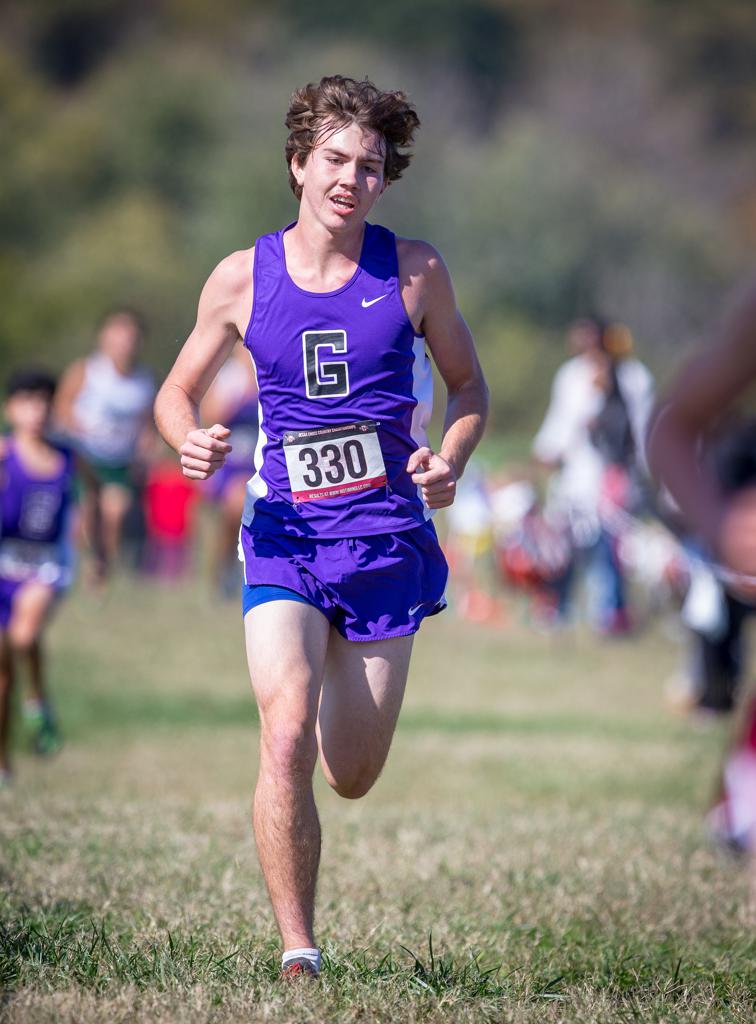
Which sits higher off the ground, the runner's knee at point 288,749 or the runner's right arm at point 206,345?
the runner's right arm at point 206,345

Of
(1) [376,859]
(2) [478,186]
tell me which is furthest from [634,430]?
(2) [478,186]

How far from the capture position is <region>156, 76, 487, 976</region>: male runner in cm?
425

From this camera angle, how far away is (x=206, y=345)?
14.4 ft

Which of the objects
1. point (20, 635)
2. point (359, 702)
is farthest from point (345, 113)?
point (20, 635)

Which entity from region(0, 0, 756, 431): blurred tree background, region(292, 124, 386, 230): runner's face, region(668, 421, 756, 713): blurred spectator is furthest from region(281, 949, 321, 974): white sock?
region(0, 0, 756, 431): blurred tree background

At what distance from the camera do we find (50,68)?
76562 mm

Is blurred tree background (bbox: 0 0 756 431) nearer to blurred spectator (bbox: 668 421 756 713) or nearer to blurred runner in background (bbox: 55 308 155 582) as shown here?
blurred runner in background (bbox: 55 308 155 582)

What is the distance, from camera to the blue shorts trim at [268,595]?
421 centimetres

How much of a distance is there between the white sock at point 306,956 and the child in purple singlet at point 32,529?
5.25 metres

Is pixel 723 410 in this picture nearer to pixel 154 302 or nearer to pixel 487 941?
pixel 487 941

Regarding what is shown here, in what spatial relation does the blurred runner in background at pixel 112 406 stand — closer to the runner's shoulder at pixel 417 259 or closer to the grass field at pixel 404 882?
the grass field at pixel 404 882

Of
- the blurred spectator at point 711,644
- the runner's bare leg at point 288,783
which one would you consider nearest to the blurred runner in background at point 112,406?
the blurred spectator at point 711,644

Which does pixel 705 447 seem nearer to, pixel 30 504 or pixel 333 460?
pixel 333 460

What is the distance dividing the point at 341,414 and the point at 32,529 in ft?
17.9
